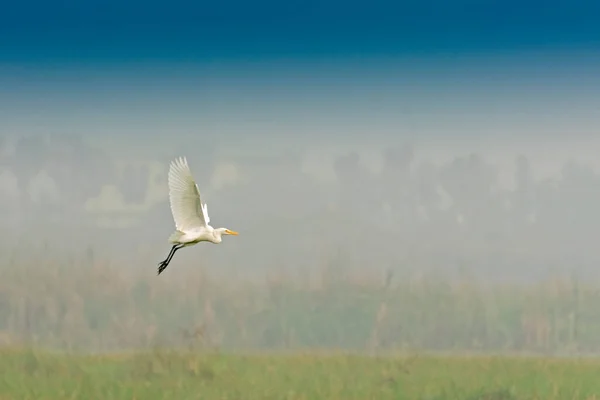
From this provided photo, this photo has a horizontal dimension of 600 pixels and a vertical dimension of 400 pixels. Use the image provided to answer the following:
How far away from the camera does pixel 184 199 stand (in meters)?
18.0

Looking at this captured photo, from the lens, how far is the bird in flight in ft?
58.2

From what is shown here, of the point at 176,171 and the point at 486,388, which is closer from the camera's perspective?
the point at 176,171

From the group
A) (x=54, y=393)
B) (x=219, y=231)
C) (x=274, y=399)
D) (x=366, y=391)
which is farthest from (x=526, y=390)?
(x=219, y=231)

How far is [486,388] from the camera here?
133 feet

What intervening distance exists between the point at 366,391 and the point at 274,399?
356 centimetres

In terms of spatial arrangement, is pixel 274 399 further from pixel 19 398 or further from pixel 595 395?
pixel 595 395

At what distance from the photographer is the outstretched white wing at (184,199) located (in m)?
17.7

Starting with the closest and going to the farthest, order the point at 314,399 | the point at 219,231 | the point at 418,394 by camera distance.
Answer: the point at 219,231
the point at 314,399
the point at 418,394

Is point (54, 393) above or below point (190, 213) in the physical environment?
below

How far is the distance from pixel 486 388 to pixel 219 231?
2385 cm

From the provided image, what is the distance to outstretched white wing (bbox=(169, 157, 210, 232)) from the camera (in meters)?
17.7

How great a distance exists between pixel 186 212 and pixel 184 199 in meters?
0.29

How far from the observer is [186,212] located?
18.2 metres

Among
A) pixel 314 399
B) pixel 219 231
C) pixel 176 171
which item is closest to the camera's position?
pixel 176 171
